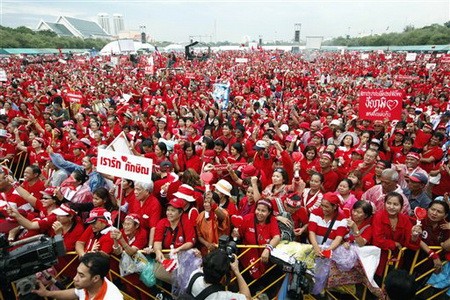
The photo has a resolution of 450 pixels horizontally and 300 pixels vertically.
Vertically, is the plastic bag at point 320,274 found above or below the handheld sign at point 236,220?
below

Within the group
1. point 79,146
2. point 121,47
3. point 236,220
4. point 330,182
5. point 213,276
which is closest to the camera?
point 213,276

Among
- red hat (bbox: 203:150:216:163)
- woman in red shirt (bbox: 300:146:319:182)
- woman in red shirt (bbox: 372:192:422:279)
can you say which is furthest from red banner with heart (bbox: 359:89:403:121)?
woman in red shirt (bbox: 372:192:422:279)

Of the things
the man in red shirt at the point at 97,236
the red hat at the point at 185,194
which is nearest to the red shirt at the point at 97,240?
the man in red shirt at the point at 97,236

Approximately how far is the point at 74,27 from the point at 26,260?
14087 cm

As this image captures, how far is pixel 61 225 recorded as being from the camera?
391 centimetres

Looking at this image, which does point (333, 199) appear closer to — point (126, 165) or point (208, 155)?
point (126, 165)

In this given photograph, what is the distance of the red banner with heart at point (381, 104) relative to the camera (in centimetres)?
748

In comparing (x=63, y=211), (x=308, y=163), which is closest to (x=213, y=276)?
(x=63, y=211)

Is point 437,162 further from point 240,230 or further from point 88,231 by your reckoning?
point 88,231

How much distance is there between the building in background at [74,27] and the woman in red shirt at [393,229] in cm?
12622

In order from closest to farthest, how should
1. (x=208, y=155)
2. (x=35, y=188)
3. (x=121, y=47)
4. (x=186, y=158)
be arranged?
(x=35, y=188) < (x=208, y=155) < (x=186, y=158) < (x=121, y=47)

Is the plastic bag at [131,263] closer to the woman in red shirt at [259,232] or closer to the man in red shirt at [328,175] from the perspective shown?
the woman in red shirt at [259,232]

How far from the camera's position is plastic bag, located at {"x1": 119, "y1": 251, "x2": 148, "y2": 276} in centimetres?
369

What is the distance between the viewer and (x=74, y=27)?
125 meters
